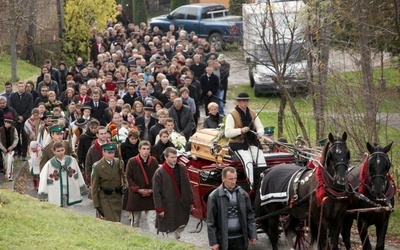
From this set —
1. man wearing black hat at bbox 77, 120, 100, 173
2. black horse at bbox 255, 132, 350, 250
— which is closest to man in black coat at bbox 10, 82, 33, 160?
man wearing black hat at bbox 77, 120, 100, 173

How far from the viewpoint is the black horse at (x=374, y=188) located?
15.5 metres

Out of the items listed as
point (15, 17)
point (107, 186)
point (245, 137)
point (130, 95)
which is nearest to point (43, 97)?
point (130, 95)

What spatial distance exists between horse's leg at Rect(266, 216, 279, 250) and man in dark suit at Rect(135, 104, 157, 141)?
725cm

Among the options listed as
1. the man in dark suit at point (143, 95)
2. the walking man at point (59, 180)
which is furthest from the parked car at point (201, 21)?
the walking man at point (59, 180)

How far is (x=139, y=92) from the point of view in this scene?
28.4 meters

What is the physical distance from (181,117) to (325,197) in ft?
31.4

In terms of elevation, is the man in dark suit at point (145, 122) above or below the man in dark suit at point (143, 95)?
below

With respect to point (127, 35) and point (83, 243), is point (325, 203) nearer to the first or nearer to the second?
point (83, 243)

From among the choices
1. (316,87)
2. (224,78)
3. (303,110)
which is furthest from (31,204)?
(224,78)

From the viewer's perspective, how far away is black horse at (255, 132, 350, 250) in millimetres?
15328

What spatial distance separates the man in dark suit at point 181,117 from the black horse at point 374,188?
8.57 m

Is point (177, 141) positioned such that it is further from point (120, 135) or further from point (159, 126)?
point (120, 135)

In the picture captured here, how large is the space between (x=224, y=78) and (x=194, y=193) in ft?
49.3

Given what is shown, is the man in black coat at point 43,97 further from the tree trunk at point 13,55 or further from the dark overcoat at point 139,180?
the dark overcoat at point 139,180
